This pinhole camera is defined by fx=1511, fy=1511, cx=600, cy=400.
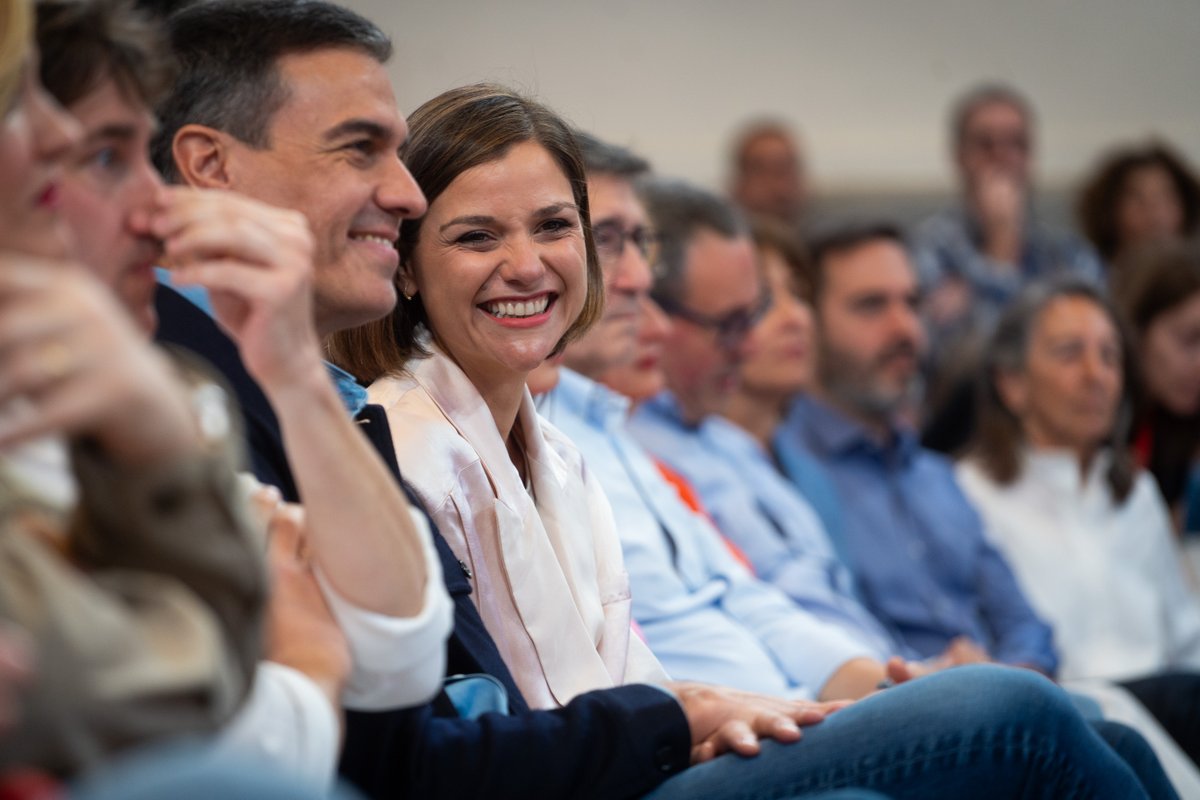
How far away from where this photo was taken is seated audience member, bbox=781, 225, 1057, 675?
323cm

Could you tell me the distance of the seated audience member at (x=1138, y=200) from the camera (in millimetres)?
5172

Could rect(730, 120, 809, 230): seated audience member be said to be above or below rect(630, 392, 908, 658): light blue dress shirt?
above

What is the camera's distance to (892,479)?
3.49 m

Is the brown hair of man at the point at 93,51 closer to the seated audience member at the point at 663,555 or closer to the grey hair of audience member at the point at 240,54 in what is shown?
the grey hair of audience member at the point at 240,54

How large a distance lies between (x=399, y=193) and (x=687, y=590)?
0.87 meters

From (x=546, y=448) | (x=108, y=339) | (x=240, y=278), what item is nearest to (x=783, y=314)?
(x=546, y=448)

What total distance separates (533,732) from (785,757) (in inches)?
10.4

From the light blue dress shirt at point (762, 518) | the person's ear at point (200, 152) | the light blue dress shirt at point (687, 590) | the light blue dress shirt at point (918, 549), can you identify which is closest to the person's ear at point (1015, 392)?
the light blue dress shirt at point (918, 549)

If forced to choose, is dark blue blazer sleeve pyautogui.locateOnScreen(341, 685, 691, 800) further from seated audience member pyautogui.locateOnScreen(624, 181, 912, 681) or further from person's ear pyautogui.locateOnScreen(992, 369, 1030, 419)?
person's ear pyautogui.locateOnScreen(992, 369, 1030, 419)

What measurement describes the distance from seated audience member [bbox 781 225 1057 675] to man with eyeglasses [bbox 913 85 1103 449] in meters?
0.82

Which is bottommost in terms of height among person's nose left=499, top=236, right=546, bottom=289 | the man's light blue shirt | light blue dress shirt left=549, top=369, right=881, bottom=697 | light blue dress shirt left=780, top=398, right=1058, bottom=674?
light blue dress shirt left=780, top=398, right=1058, bottom=674

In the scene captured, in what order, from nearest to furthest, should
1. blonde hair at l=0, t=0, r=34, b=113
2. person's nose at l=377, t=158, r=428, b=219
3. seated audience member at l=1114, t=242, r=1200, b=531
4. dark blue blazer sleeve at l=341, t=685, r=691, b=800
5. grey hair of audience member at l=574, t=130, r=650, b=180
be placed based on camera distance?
blonde hair at l=0, t=0, r=34, b=113
dark blue blazer sleeve at l=341, t=685, r=691, b=800
person's nose at l=377, t=158, r=428, b=219
grey hair of audience member at l=574, t=130, r=650, b=180
seated audience member at l=1114, t=242, r=1200, b=531

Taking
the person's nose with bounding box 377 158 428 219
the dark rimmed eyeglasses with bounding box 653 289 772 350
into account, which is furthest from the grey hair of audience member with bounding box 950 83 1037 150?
the person's nose with bounding box 377 158 428 219

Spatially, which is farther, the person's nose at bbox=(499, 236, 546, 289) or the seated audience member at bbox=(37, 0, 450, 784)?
the person's nose at bbox=(499, 236, 546, 289)
